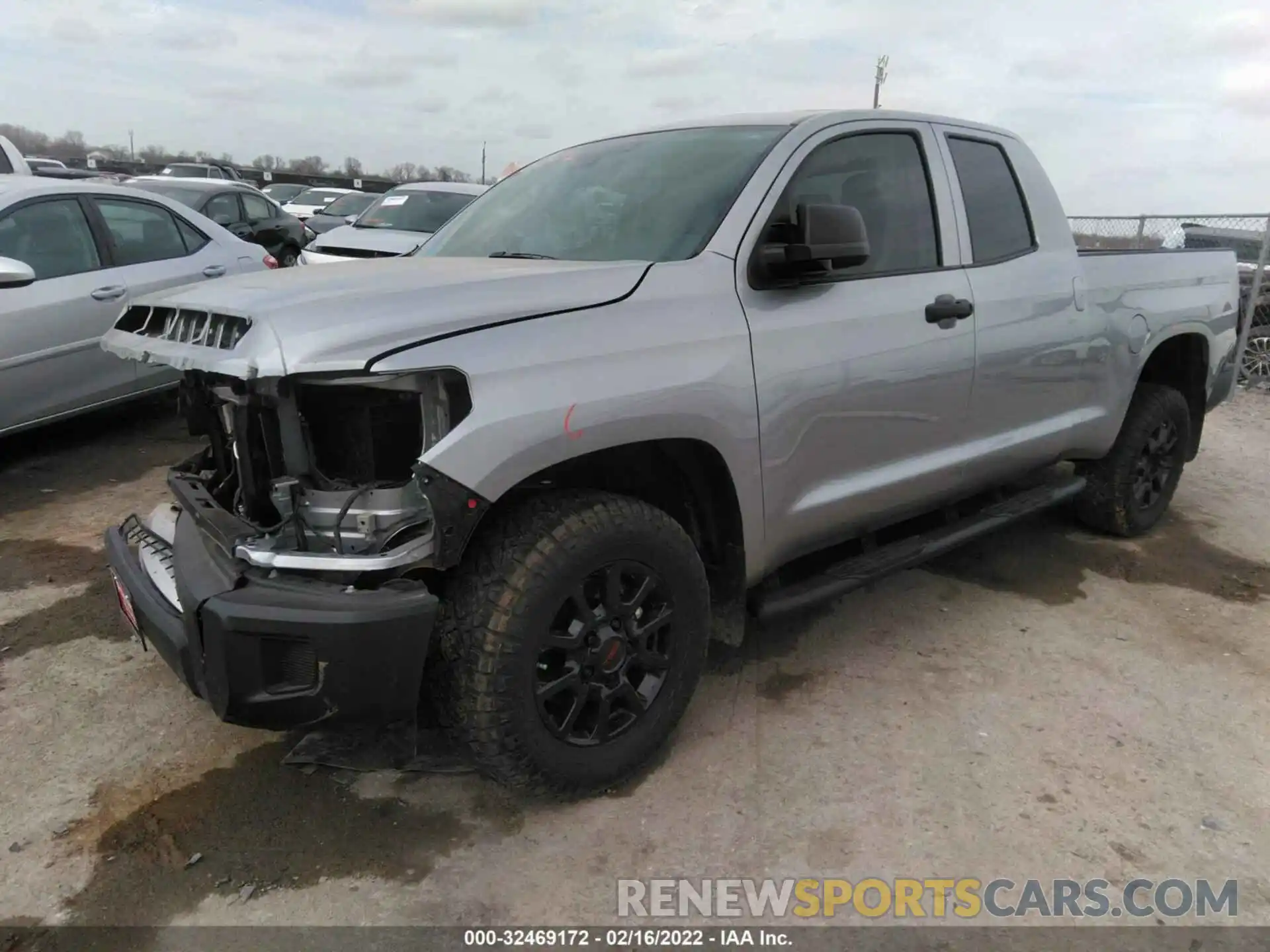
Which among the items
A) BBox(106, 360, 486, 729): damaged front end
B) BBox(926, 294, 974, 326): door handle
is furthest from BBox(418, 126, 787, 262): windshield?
BBox(106, 360, 486, 729): damaged front end

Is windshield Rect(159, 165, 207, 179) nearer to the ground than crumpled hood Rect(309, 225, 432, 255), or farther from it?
farther from it

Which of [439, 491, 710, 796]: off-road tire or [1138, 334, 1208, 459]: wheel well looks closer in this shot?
[439, 491, 710, 796]: off-road tire

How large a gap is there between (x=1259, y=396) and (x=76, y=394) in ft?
33.5

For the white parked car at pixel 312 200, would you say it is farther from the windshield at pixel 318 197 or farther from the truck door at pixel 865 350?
the truck door at pixel 865 350

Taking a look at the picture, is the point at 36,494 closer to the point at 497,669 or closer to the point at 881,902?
the point at 497,669

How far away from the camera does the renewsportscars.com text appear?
7.72 feet

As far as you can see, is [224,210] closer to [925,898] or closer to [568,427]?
[568,427]

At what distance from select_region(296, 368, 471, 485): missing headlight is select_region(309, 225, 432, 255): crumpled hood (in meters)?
5.38

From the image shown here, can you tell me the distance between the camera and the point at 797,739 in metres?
3.08

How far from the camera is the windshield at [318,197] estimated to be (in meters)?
21.4

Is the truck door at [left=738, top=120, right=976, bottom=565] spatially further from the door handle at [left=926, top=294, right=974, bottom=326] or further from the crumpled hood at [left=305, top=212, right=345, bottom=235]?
the crumpled hood at [left=305, top=212, right=345, bottom=235]

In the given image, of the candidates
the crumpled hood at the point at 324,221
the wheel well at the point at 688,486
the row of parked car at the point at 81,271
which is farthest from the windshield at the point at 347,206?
the wheel well at the point at 688,486

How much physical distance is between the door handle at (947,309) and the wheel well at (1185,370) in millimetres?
1895

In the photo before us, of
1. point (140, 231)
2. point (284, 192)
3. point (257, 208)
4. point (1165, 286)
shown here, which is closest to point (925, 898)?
point (1165, 286)
